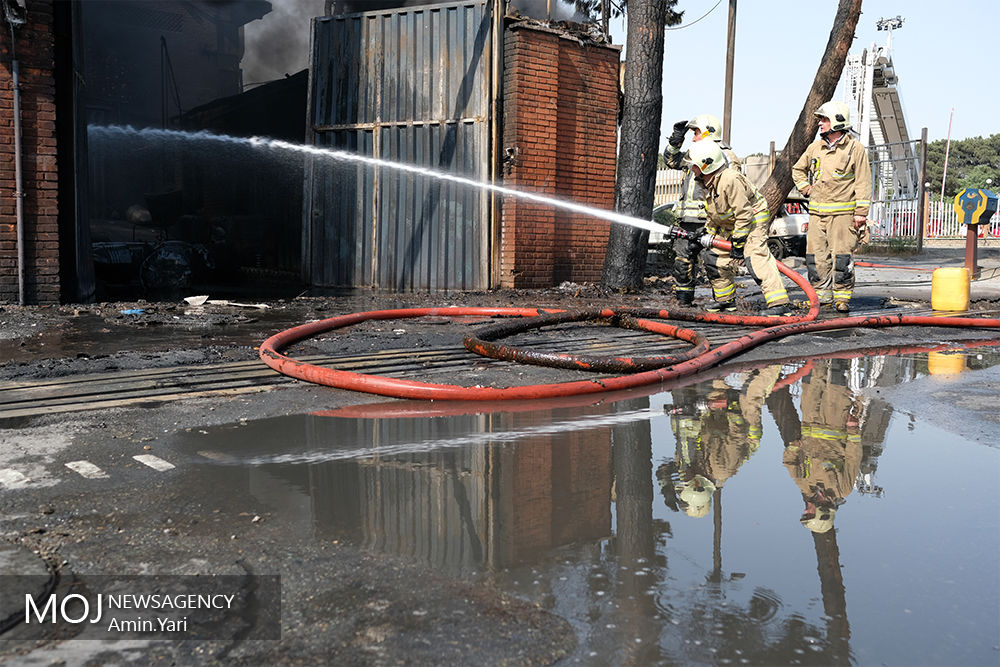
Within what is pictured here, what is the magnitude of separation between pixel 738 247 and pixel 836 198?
1303mm

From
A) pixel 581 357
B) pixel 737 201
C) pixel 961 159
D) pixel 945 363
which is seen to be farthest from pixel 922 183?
pixel 961 159

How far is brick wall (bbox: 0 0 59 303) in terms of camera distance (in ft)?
24.0

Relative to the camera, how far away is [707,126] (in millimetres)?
Answer: 7344

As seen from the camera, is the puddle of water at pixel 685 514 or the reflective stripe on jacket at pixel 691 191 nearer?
the puddle of water at pixel 685 514

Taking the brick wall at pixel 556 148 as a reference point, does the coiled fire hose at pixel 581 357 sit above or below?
below

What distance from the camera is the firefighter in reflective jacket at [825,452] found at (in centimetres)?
253

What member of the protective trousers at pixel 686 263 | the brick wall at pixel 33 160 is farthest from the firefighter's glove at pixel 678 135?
the brick wall at pixel 33 160

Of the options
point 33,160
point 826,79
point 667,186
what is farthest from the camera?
point 667,186

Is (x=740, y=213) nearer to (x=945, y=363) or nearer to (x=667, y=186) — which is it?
(x=945, y=363)

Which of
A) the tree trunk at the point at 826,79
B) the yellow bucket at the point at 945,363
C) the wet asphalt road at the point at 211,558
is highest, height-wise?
the tree trunk at the point at 826,79

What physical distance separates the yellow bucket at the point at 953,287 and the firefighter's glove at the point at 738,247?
2.32 metres

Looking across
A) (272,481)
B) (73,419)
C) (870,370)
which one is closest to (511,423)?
(272,481)

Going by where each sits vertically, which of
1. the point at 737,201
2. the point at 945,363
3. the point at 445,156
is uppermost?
the point at 445,156

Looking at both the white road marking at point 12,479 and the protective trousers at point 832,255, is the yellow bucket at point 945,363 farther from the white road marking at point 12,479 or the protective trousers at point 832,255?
the white road marking at point 12,479
